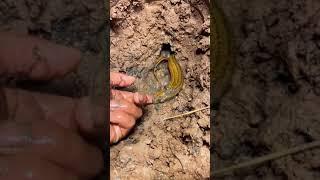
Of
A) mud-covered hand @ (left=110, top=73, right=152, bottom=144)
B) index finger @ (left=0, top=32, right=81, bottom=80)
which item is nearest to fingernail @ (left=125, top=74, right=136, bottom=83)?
mud-covered hand @ (left=110, top=73, right=152, bottom=144)

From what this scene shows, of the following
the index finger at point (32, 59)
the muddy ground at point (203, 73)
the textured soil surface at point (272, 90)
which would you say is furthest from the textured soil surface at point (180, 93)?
the index finger at point (32, 59)

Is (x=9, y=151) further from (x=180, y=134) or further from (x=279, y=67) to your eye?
(x=279, y=67)

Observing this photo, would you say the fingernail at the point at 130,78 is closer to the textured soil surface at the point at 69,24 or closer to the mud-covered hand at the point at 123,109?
the mud-covered hand at the point at 123,109

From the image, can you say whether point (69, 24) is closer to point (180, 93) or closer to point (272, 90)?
point (180, 93)

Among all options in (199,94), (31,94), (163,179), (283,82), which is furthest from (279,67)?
(31,94)

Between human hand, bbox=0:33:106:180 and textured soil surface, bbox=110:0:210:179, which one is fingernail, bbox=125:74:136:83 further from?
human hand, bbox=0:33:106:180

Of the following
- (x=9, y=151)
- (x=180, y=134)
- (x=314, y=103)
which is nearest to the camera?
(x=9, y=151)

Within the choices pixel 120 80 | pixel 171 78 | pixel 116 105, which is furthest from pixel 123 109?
pixel 171 78

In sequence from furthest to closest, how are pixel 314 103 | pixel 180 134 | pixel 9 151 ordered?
pixel 180 134, pixel 314 103, pixel 9 151

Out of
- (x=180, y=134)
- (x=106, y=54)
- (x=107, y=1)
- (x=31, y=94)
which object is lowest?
(x=180, y=134)
